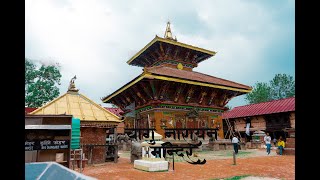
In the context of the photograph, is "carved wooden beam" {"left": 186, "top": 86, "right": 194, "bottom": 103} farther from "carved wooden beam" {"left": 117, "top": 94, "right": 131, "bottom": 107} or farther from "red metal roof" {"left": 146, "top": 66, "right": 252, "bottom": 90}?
"carved wooden beam" {"left": 117, "top": 94, "right": 131, "bottom": 107}

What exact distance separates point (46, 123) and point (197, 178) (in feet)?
17.0

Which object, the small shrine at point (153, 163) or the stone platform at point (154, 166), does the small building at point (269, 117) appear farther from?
the stone platform at point (154, 166)

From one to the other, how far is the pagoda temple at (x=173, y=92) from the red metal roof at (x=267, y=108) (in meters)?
4.50

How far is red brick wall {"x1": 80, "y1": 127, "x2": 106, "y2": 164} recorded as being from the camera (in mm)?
11888

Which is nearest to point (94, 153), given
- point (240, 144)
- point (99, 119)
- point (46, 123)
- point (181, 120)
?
point (99, 119)

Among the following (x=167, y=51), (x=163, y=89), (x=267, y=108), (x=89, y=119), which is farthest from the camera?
(x=267, y=108)

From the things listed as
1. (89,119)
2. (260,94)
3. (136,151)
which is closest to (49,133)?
(89,119)

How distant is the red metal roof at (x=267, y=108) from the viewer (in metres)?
25.1

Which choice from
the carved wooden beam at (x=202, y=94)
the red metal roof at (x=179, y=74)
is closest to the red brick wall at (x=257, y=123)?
the red metal roof at (x=179, y=74)

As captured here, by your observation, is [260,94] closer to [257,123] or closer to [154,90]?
[257,123]

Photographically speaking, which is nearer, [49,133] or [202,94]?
[49,133]

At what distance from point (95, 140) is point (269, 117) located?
2097 centimetres

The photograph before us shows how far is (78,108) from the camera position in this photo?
12.3 metres
